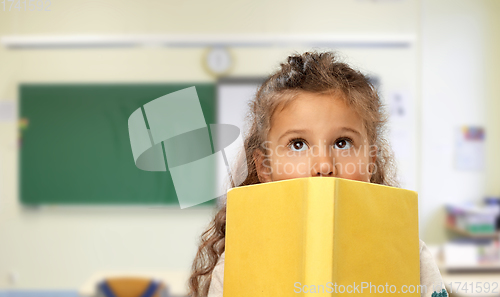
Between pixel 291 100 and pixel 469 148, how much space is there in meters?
1.97

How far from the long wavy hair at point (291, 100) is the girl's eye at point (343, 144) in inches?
2.0

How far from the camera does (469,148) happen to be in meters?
2.04

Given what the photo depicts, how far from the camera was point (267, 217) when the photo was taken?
328 mm

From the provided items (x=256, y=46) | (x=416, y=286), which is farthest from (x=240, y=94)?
(x=416, y=286)

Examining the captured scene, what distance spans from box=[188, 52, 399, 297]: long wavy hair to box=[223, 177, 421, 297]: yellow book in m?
0.18

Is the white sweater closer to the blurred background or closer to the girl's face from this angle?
the girl's face

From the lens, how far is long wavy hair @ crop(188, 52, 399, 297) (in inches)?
18.4

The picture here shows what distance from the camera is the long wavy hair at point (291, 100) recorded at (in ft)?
1.53

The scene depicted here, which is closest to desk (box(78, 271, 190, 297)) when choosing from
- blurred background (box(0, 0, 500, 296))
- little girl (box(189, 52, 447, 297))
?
blurred background (box(0, 0, 500, 296))

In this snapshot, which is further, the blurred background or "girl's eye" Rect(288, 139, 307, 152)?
the blurred background

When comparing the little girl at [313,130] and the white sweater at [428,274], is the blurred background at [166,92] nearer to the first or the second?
the little girl at [313,130]

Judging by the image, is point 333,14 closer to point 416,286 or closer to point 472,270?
point 472,270

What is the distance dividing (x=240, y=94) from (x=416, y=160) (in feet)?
3.49

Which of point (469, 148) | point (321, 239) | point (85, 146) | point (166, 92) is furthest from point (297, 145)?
point (469, 148)
